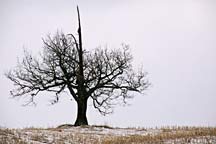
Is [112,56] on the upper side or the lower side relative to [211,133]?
upper

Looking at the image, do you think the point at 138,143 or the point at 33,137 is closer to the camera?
the point at 138,143

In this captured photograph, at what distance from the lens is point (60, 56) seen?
3519cm

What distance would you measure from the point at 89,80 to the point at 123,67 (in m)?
3.02

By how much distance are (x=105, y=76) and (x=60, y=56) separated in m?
3.82

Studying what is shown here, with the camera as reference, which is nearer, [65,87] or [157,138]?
[157,138]

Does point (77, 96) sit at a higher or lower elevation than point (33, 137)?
higher

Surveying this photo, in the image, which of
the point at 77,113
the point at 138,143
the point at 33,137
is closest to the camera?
the point at 138,143

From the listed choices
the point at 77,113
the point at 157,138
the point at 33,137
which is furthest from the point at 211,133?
the point at 77,113

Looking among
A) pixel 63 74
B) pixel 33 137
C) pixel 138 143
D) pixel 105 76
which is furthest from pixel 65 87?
pixel 138 143

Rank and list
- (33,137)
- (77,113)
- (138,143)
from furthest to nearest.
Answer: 1. (77,113)
2. (33,137)
3. (138,143)

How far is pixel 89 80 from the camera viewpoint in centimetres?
3484

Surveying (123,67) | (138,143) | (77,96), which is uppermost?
(123,67)

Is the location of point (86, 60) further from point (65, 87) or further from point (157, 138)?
point (157, 138)

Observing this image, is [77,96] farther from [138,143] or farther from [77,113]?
[138,143]
